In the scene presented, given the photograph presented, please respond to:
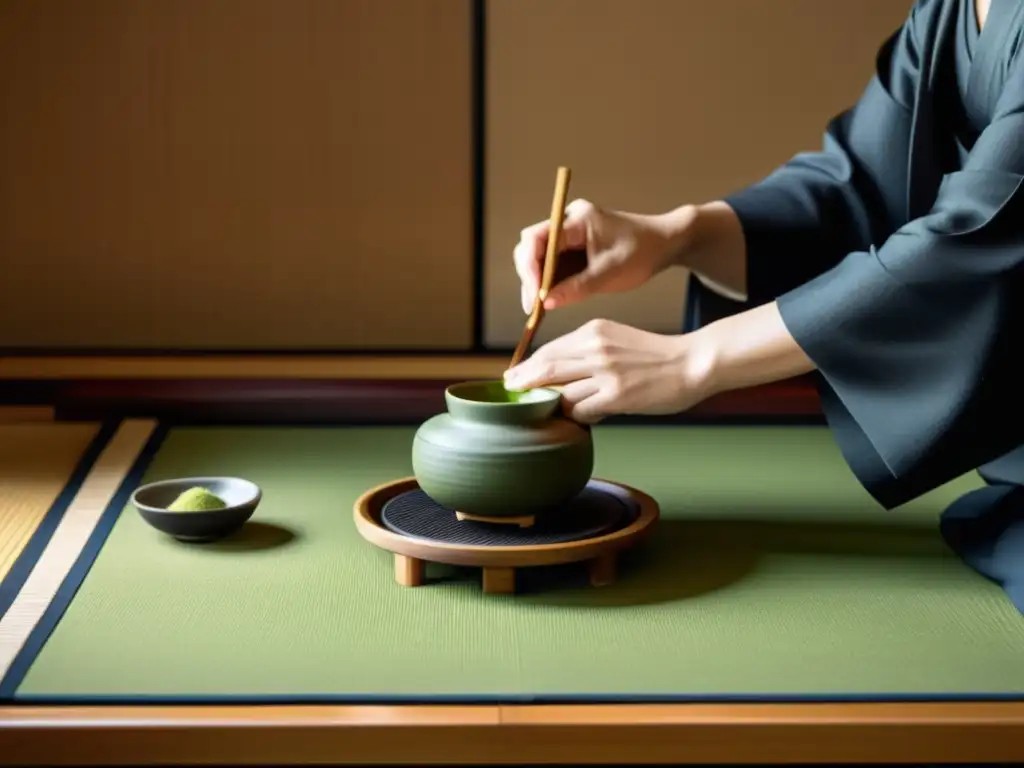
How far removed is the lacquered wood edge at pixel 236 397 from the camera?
283 cm

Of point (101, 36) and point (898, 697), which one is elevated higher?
point (101, 36)

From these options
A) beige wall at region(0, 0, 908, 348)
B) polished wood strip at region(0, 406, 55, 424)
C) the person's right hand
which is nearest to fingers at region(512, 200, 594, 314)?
the person's right hand

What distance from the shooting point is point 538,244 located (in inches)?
79.7

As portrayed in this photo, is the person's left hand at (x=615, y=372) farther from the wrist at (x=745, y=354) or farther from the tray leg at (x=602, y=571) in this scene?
the tray leg at (x=602, y=571)

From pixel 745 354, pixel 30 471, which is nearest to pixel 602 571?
pixel 745 354

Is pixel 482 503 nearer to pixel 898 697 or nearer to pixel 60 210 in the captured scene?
pixel 898 697

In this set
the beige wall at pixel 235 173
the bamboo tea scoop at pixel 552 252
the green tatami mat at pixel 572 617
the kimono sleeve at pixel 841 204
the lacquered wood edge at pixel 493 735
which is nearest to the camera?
the lacquered wood edge at pixel 493 735

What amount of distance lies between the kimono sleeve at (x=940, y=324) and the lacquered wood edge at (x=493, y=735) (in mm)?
443

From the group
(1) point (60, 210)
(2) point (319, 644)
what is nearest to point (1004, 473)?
(2) point (319, 644)

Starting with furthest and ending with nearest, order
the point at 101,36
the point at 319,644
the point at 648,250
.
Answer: the point at 101,36, the point at 648,250, the point at 319,644

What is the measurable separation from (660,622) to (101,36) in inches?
79.8

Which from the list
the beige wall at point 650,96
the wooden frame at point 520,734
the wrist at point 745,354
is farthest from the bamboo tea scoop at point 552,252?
the beige wall at point 650,96

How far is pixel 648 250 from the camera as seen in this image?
213 cm

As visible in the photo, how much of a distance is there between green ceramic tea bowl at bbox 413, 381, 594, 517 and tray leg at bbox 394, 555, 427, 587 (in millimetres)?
92
